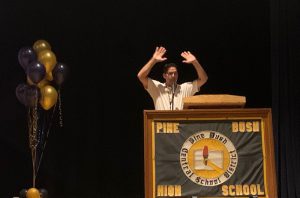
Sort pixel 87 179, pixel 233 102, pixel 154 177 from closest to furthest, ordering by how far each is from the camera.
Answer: pixel 154 177, pixel 233 102, pixel 87 179

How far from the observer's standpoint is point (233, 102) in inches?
84.4

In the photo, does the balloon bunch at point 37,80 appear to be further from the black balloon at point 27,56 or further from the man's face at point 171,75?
the man's face at point 171,75

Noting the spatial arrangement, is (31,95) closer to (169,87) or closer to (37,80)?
(37,80)

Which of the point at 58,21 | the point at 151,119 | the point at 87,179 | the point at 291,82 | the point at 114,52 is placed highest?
the point at 58,21

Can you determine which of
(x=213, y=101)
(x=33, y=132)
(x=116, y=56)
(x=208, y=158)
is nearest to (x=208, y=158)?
(x=208, y=158)

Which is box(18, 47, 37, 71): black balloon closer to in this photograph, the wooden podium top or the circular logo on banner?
the wooden podium top

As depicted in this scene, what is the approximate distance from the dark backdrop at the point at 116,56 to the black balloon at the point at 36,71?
0.82 metres

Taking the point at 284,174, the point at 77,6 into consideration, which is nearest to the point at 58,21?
the point at 77,6

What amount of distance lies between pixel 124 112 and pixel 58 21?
117 centimetres

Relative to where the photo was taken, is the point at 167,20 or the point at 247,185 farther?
the point at 167,20

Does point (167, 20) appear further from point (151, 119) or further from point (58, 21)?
point (151, 119)

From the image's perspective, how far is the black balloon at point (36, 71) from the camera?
12.0 feet

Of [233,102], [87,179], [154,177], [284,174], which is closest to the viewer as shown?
[154,177]

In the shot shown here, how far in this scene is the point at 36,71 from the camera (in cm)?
364
